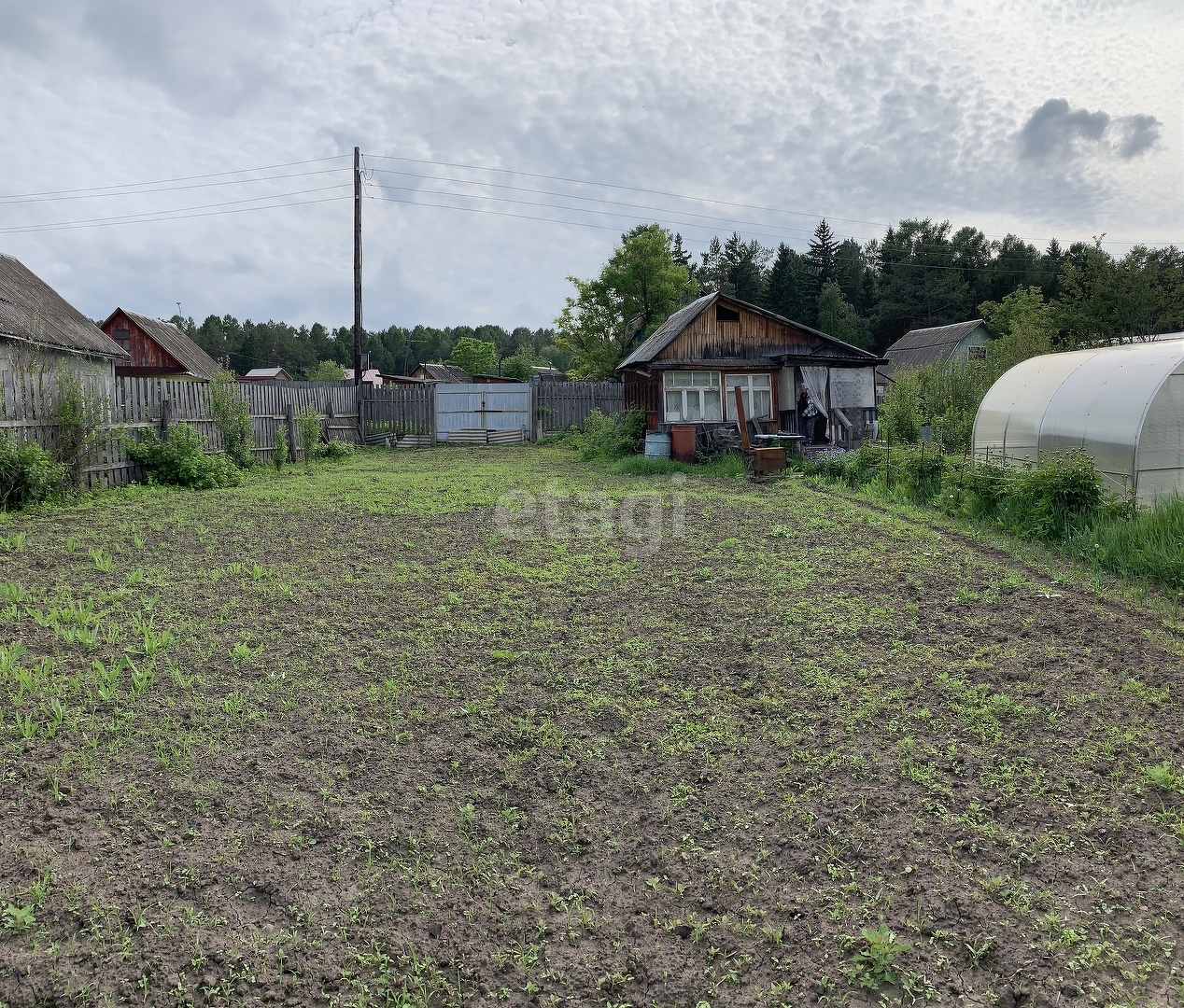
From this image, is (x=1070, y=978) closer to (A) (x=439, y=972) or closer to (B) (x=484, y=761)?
(A) (x=439, y=972)

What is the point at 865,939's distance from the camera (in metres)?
2.54

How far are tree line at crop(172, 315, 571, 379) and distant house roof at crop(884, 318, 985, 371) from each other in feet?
107

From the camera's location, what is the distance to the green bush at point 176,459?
12.2 meters

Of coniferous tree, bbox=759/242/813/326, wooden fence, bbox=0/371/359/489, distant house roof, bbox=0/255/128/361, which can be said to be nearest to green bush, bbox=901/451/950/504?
wooden fence, bbox=0/371/359/489

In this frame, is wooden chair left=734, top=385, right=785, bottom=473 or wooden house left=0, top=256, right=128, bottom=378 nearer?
wooden chair left=734, top=385, right=785, bottom=473

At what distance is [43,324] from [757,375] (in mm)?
17794

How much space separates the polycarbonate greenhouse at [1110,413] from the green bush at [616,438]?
9.30 metres

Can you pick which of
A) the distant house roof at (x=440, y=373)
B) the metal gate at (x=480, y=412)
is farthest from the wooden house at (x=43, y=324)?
the distant house roof at (x=440, y=373)

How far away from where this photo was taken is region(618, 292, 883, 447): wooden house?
727 inches

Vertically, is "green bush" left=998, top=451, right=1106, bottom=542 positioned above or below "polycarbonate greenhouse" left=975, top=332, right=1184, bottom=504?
below

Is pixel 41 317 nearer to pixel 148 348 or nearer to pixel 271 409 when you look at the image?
pixel 271 409

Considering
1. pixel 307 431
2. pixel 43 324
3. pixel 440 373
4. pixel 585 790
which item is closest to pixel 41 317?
pixel 43 324

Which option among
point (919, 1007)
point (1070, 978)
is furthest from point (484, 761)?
point (1070, 978)

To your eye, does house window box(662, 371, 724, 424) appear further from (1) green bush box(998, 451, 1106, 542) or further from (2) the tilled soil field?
(2) the tilled soil field
